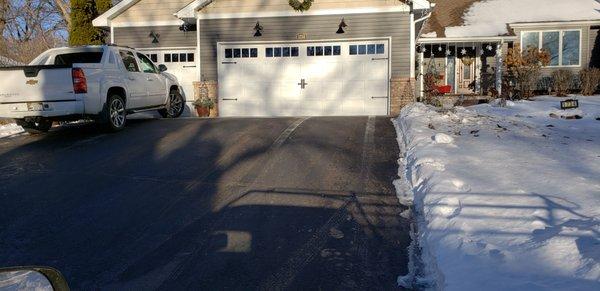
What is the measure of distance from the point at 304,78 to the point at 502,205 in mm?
11810

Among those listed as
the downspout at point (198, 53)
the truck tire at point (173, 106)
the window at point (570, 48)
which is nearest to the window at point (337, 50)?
the downspout at point (198, 53)

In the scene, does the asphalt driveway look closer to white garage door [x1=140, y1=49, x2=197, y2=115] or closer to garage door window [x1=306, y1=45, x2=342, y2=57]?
garage door window [x1=306, y1=45, x2=342, y2=57]

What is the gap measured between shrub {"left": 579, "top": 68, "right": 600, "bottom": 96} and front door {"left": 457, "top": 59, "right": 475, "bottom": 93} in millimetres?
4578

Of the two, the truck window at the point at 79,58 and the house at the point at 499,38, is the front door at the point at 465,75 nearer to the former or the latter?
the house at the point at 499,38

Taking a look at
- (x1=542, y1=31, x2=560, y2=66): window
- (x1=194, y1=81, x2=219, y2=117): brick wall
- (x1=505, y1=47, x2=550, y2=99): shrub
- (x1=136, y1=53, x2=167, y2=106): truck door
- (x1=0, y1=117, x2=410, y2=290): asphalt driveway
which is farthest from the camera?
(x1=542, y1=31, x2=560, y2=66): window

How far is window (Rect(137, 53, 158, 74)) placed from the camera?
13305 millimetres

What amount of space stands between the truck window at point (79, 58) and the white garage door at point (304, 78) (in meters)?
5.73

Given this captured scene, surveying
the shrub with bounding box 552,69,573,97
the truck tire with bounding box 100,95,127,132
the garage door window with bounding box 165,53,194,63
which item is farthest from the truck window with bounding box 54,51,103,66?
the shrub with bounding box 552,69,573,97

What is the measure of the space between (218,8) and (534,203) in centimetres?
1342

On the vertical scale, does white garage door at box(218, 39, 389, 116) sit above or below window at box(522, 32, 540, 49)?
below

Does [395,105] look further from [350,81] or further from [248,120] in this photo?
[248,120]

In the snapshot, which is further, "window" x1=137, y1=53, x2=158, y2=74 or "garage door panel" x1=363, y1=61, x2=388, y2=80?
"garage door panel" x1=363, y1=61, x2=388, y2=80

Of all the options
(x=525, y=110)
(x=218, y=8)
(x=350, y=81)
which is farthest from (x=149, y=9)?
(x=525, y=110)

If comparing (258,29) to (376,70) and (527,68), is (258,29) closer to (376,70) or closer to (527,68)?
(376,70)
